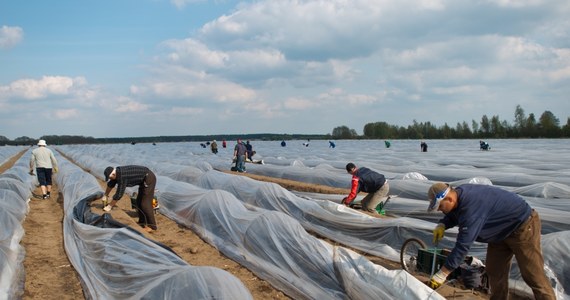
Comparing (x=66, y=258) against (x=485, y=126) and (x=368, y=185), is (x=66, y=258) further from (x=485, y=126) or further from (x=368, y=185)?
(x=485, y=126)

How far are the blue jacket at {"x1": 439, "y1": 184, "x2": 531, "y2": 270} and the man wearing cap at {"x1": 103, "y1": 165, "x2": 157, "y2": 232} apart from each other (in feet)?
21.3

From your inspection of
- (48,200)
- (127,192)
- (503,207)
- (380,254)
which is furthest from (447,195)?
(48,200)

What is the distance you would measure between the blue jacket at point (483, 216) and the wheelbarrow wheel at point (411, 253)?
6.26ft

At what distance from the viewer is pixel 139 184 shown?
8906 millimetres

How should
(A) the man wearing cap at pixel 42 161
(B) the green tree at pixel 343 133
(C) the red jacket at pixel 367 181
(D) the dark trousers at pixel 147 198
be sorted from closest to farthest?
(D) the dark trousers at pixel 147 198
(C) the red jacket at pixel 367 181
(A) the man wearing cap at pixel 42 161
(B) the green tree at pixel 343 133

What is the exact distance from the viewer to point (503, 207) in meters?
3.88

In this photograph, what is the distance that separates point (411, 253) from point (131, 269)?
13.6 feet

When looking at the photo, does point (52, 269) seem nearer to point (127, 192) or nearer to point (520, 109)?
point (127, 192)

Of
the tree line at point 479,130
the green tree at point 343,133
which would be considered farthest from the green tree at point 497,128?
the green tree at point 343,133

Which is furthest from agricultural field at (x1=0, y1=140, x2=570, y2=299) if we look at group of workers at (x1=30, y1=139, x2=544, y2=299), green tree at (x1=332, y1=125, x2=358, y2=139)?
green tree at (x1=332, y1=125, x2=358, y2=139)

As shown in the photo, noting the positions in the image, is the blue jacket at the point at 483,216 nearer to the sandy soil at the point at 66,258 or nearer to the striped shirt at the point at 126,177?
the sandy soil at the point at 66,258

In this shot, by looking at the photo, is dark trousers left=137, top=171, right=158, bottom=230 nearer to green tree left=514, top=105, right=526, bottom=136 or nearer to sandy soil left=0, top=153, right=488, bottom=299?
sandy soil left=0, top=153, right=488, bottom=299

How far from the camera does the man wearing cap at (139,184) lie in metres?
8.42

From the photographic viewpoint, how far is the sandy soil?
5832 mm
